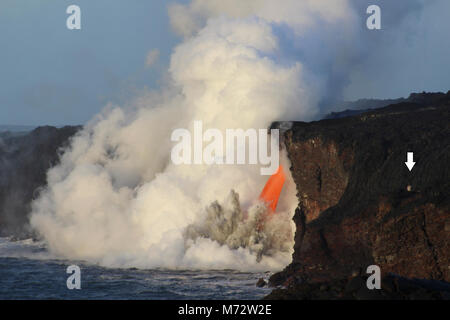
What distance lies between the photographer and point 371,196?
59375 mm

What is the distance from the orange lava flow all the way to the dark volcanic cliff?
134 feet

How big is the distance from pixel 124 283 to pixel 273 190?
19184 millimetres

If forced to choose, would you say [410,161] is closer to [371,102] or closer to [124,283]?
[124,283]

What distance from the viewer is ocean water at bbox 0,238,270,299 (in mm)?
59500

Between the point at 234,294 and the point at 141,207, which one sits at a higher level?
the point at 141,207

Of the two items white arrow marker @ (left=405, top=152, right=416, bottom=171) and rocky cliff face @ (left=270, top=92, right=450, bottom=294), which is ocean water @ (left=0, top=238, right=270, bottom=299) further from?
white arrow marker @ (left=405, top=152, right=416, bottom=171)

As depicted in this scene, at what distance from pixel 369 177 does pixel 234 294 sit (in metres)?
12.6

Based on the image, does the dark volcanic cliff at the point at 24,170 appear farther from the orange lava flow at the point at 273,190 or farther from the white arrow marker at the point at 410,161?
the white arrow marker at the point at 410,161

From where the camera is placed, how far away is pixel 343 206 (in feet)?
201

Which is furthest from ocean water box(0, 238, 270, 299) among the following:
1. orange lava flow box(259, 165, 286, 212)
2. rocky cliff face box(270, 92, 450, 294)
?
orange lava flow box(259, 165, 286, 212)

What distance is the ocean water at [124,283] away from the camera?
59500mm

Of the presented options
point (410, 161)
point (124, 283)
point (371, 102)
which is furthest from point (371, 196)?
point (371, 102)
